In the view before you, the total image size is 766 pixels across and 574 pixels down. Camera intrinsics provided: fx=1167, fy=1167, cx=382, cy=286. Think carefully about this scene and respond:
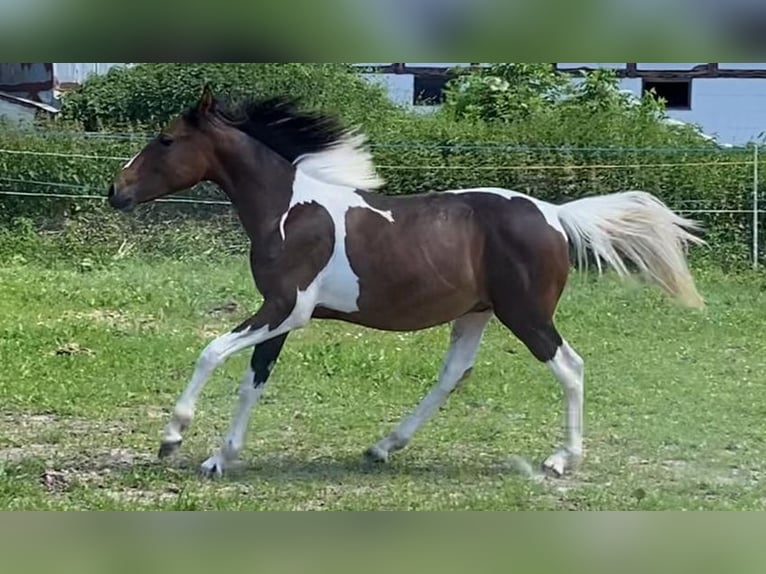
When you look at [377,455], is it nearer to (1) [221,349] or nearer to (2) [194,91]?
(1) [221,349]

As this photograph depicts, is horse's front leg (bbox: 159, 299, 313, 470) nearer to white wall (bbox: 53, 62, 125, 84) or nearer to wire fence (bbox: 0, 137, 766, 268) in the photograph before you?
wire fence (bbox: 0, 137, 766, 268)

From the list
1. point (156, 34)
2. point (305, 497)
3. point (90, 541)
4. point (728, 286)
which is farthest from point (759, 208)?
point (90, 541)

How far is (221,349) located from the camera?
3695 millimetres

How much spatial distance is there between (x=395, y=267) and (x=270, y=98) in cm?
73

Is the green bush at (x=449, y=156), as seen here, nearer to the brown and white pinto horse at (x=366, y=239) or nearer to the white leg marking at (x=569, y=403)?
the brown and white pinto horse at (x=366, y=239)

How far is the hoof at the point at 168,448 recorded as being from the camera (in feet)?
12.5

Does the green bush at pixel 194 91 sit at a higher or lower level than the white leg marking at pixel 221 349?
higher

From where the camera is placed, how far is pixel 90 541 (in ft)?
12.1

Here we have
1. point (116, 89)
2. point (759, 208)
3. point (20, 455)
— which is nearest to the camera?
point (20, 455)

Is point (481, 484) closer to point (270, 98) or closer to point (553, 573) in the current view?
point (553, 573)

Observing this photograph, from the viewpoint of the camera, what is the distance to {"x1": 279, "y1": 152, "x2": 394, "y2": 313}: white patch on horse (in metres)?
3.80

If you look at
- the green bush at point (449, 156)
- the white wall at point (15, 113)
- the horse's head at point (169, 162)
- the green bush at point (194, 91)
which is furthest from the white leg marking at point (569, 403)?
the white wall at point (15, 113)

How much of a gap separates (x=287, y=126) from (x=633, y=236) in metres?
1.21

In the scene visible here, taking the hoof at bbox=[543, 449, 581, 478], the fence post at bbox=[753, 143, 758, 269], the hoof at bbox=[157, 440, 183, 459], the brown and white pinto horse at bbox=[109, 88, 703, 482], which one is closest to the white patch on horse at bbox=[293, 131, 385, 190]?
the brown and white pinto horse at bbox=[109, 88, 703, 482]
